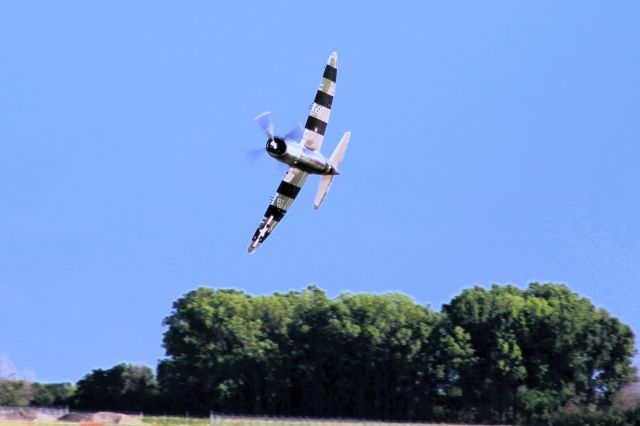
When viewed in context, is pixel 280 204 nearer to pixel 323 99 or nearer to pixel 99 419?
pixel 323 99

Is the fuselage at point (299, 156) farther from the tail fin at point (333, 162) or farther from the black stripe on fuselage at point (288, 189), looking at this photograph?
the black stripe on fuselage at point (288, 189)

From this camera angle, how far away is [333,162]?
5500 centimetres

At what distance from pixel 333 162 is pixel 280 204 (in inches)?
135

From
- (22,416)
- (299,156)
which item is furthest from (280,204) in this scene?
(22,416)

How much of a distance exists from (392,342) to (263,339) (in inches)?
588

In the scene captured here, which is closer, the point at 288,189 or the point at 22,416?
the point at 288,189

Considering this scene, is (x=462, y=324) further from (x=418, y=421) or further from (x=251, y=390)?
(x=251, y=390)

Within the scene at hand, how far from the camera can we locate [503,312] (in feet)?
368

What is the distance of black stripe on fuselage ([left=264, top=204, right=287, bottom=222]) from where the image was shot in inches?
2238

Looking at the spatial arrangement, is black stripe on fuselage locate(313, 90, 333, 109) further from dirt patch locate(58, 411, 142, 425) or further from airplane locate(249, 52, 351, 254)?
dirt patch locate(58, 411, 142, 425)

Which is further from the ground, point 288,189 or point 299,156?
point 288,189

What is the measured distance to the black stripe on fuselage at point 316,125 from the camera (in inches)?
2118

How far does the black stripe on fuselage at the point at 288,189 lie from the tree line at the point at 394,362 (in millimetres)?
49385

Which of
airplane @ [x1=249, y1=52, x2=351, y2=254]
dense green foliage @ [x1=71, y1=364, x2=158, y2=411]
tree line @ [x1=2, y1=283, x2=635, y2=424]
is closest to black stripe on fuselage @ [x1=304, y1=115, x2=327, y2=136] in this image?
airplane @ [x1=249, y1=52, x2=351, y2=254]
